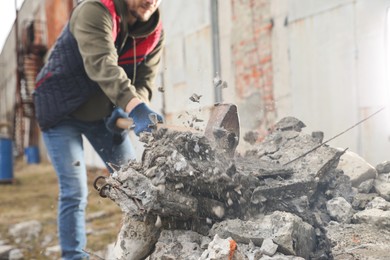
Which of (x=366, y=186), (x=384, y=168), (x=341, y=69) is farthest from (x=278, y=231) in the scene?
(x=341, y=69)

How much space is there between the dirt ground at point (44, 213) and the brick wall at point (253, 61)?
1.82m

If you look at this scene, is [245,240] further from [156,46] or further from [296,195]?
[156,46]

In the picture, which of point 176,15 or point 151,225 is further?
point 176,15

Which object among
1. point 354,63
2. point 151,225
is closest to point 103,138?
point 151,225

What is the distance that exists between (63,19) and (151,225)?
32.7ft

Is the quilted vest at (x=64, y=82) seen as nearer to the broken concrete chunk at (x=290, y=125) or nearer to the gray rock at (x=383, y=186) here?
the broken concrete chunk at (x=290, y=125)

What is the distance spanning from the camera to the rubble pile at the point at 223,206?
1.48 m

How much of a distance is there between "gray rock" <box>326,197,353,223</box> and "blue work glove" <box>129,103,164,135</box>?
878 millimetres

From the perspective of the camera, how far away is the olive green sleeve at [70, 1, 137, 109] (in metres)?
1.97

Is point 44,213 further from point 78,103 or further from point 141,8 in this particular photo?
point 141,8

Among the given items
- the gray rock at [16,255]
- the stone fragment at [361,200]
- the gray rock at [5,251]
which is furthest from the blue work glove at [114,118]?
the gray rock at [5,251]

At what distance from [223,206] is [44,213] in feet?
14.8

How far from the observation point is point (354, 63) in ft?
10.2

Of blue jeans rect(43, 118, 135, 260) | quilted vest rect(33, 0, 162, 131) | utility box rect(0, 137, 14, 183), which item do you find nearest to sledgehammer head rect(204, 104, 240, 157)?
quilted vest rect(33, 0, 162, 131)
